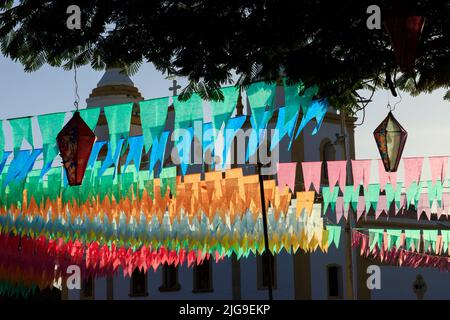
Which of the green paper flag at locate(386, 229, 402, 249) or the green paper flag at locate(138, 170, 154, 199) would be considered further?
the green paper flag at locate(386, 229, 402, 249)

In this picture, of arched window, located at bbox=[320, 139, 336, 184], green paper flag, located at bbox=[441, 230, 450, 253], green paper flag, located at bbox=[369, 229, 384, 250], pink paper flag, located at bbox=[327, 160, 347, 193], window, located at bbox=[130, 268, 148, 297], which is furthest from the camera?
Result: window, located at bbox=[130, 268, 148, 297]

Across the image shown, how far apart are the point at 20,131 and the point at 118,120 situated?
160cm

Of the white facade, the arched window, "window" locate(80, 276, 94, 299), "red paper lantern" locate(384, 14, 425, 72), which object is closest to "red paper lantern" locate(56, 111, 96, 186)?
"red paper lantern" locate(384, 14, 425, 72)

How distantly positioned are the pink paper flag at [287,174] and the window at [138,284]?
18.0m

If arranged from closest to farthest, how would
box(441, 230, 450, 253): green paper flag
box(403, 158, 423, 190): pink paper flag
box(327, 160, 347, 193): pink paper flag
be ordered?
box(403, 158, 423, 190): pink paper flag → box(327, 160, 347, 193): pink paper flag → box(441, 230, 450, 253): green paper flag

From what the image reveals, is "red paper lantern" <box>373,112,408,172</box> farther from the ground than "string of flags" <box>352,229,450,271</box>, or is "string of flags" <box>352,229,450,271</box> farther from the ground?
"red paper lantern" <box>373,112,408,172</box>

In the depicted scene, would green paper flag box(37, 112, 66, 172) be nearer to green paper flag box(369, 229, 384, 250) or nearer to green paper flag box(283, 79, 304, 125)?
green paper flag box(283, 79, 304, 125)

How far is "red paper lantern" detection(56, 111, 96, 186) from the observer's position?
9484mm

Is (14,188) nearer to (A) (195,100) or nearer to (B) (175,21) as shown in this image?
(A) (195,100)

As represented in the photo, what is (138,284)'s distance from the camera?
34.6m

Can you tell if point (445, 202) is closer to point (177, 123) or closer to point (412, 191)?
point (412, 191)

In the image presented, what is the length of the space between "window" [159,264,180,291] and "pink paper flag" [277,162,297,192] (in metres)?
17.1

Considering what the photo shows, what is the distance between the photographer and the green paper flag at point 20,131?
12602 millimetres
